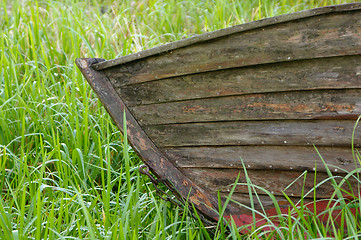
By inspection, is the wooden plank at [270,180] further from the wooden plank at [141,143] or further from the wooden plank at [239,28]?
the wooden plank at [239,28]

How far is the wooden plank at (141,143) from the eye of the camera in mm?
1958

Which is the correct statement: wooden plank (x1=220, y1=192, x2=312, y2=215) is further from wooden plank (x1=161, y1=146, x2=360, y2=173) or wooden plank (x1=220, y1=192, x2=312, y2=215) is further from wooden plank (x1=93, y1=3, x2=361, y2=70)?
wooden plank (x1=93, y1=3, x2=361, y2=70)

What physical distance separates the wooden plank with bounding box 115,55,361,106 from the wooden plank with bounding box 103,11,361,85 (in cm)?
3

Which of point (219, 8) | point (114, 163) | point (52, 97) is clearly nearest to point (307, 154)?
point (114, 163)

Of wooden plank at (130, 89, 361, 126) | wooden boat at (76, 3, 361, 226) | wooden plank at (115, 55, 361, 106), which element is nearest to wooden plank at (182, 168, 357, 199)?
wooden boat at (76, 3, 361, 226)

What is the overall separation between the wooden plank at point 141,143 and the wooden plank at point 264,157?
51 mm

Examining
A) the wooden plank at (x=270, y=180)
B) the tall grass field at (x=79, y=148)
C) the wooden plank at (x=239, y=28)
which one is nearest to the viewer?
the wooden plank at (x=239, y=28)

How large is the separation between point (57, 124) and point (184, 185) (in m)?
1.21

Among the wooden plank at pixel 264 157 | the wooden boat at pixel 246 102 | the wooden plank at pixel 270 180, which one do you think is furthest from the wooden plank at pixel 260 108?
the wooden plank at pixel 270 180

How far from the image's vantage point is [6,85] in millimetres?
2760

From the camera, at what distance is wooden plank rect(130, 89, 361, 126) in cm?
162

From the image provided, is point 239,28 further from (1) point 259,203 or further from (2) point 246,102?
(1) point 259,203

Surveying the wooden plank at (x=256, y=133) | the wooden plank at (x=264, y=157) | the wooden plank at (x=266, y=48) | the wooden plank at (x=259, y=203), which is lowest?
the wooden plank at (x=259, y=203)

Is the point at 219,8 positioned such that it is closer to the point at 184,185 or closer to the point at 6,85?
the point at 6,85
